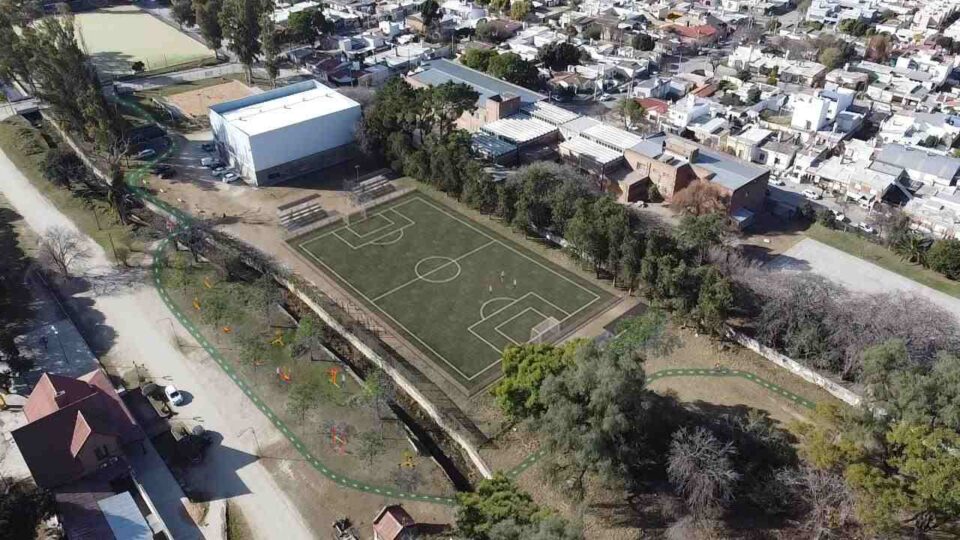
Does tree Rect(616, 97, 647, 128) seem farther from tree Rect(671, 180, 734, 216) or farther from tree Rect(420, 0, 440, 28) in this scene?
tree Rect(420, 0, 440, 28)

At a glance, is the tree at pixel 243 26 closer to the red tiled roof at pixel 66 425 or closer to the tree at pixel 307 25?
the tree at pixel 307 25

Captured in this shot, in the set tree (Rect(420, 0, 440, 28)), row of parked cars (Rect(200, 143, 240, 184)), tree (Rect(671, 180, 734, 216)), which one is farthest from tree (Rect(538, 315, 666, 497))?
tree (Rect(420, 0, 440, 28))

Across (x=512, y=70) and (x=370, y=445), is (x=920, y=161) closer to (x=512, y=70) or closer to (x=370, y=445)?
(x=512, y=70)

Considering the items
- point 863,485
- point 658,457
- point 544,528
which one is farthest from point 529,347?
point 863,485

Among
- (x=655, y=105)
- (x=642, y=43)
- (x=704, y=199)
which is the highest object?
(x=642, y=43)

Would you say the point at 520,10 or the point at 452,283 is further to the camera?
the point at 520,10

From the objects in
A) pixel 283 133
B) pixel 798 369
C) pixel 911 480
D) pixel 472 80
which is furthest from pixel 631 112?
pixel 911 480
